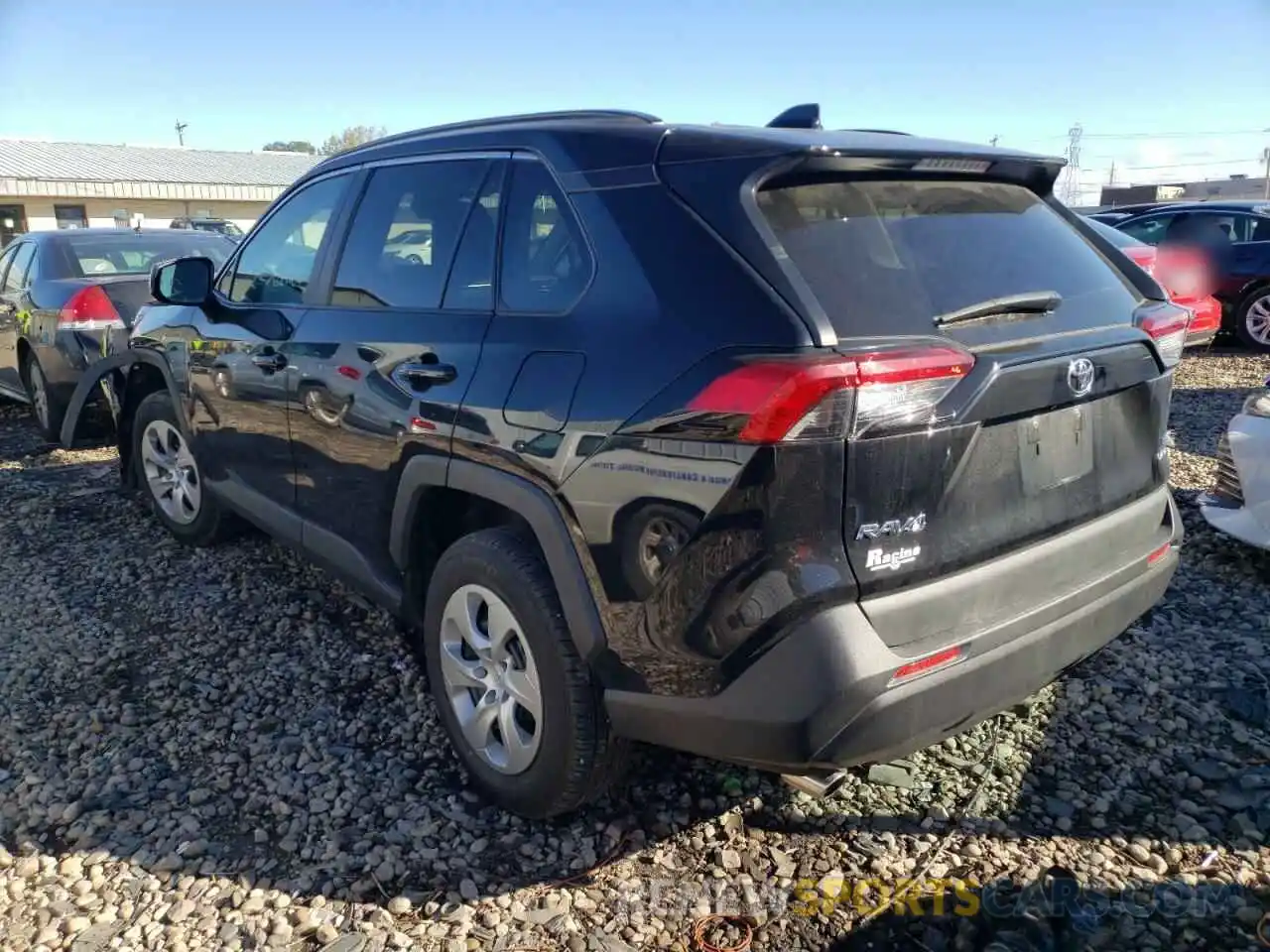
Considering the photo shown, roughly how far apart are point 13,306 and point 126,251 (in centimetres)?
111

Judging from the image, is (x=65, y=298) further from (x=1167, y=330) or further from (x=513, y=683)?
(x=1167, y=330)

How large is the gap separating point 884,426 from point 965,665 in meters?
0.60

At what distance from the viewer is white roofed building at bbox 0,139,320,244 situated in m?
33.8

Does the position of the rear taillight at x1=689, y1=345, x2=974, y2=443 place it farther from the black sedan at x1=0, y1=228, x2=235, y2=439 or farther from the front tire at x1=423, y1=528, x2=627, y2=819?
the black sedan at x1=0, y1=228, x2=235, y2=439

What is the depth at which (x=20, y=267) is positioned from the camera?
7.70 meters

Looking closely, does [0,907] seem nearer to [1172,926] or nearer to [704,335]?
[704,335]

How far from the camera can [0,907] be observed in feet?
8.21

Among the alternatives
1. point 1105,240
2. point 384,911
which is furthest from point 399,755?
point 1105,240

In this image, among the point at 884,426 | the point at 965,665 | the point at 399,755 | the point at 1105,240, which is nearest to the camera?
the point at 884,426

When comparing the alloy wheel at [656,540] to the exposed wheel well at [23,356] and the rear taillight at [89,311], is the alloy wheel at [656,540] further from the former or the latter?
the exposed wheel well at [23,356]

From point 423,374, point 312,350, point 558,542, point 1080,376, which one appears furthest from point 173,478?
point 1080,376

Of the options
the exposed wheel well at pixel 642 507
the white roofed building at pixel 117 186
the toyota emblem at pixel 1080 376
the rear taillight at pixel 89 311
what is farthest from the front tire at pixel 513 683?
the white roofed building at pixel 117 186

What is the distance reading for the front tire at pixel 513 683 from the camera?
7.93ft

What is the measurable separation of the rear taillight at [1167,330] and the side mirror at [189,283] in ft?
12.0
